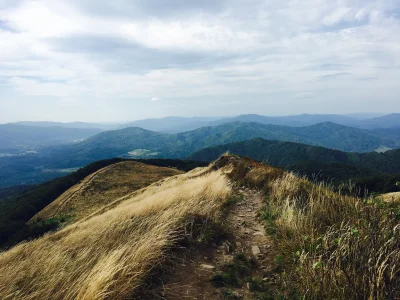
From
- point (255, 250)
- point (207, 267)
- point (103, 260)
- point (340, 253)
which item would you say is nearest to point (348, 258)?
point (340, 253)

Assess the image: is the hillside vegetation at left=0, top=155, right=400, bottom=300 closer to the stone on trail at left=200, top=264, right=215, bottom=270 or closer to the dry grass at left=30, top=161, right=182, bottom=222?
the stone on trail at left=200, top=264, right=215, bottom=270

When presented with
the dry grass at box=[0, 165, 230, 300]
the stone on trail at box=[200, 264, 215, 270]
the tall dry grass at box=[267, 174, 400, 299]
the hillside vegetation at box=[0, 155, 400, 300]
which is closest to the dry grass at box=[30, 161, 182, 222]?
the dry grass at box=[0, 165, 230, 300]

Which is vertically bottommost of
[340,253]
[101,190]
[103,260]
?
[101,190]

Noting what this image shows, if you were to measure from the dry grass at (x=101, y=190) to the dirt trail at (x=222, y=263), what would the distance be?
21689mm

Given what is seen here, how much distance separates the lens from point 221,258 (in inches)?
241

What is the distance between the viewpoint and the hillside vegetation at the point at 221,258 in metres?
3.92

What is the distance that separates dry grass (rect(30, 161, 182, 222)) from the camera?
29.6m

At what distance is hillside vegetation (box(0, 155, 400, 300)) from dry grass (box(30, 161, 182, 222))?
20985mm

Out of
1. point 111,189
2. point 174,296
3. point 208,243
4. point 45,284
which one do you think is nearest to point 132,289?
point 174,296

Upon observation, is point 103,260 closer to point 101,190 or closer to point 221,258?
point 221,258

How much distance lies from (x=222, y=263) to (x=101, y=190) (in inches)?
1255

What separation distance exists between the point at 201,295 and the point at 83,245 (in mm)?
3651

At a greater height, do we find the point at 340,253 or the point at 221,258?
the point at 340,253

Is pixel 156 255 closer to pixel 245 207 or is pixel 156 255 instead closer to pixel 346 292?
pixel 346 292
